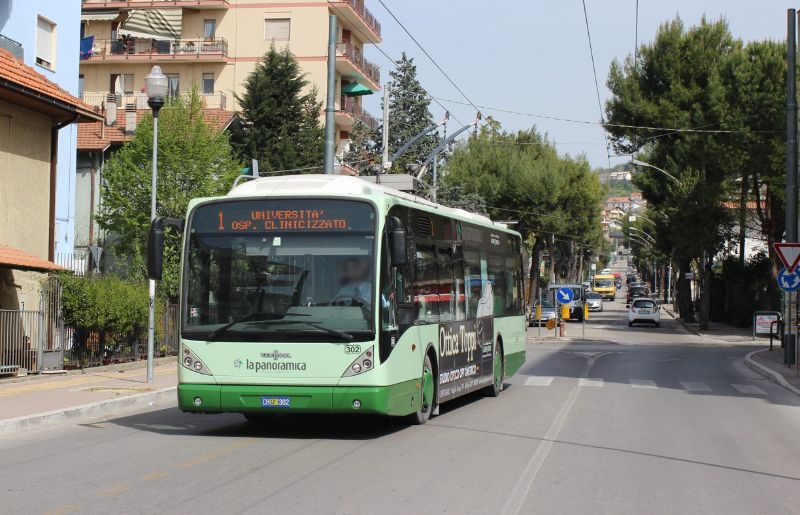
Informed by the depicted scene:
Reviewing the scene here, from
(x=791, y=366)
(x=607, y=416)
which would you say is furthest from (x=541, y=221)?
(x=607, y=416)

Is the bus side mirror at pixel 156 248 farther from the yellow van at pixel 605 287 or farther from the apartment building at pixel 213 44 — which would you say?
the yellow van at pixel 605 287

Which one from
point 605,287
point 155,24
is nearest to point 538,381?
point 155,24

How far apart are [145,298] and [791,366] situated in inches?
641

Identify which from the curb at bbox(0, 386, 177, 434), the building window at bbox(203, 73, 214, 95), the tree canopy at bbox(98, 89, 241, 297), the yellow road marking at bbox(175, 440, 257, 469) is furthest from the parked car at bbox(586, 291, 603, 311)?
the yellow road marking at bbox(175, 440, 257, 469)

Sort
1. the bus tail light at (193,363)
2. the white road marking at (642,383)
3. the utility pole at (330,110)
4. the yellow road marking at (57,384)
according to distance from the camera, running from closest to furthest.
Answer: the bus tail light at (193,363) → the yellow road marking at (57,384) → the white road marking at (642,383) → the utility pole at (330,110)

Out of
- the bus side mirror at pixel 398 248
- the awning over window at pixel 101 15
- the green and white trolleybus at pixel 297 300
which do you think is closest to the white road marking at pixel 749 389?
the green and white trolleybus at pixel 297 300

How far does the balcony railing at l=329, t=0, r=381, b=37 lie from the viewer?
58475 millimetres

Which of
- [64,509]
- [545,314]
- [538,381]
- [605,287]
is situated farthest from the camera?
[605,287]

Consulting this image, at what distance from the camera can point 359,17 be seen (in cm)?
6009

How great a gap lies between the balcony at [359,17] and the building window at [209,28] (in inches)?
286

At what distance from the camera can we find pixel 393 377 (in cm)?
1246

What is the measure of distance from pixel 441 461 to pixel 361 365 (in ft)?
5.75

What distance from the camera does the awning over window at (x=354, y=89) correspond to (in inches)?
2352

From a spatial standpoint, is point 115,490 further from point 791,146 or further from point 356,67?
point 356,67
